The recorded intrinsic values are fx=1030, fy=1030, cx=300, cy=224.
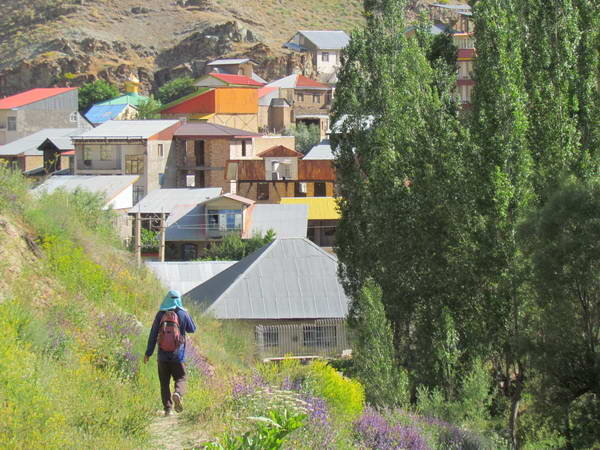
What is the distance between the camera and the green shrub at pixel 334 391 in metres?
9.89

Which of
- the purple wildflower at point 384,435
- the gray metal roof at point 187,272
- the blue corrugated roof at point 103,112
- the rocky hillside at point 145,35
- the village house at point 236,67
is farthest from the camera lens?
the rocky hillside at point 145,35

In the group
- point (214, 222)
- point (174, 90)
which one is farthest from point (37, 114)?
point (214, 222)

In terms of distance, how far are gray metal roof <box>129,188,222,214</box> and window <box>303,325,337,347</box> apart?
2142cm

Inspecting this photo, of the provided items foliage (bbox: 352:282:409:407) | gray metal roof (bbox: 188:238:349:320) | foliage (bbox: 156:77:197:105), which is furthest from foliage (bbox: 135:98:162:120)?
foliage (bbox: 352:282:409:407)

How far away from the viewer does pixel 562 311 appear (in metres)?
14.1

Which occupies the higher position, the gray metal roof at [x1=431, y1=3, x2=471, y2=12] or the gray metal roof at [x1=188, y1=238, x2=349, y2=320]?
the gray metal roof at [x1=431, y1=3, x2=471, y2=12]

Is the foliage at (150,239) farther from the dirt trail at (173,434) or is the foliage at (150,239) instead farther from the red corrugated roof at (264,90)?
the dirt trail at (173,434)

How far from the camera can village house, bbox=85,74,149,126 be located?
7181cm

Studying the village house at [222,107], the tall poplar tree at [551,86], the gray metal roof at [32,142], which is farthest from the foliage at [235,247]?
the tall poplar tree at [551,86]

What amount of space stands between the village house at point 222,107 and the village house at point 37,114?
7.62 m

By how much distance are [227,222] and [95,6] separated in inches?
2768

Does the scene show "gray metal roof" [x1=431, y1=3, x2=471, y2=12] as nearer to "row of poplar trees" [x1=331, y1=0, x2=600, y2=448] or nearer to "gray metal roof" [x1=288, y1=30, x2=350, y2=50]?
"gray metal roof" [x1=288, y1=30, x2=350, y2=50]

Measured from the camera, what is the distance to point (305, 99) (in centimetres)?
7462

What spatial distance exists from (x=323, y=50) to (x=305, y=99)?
17.8m
